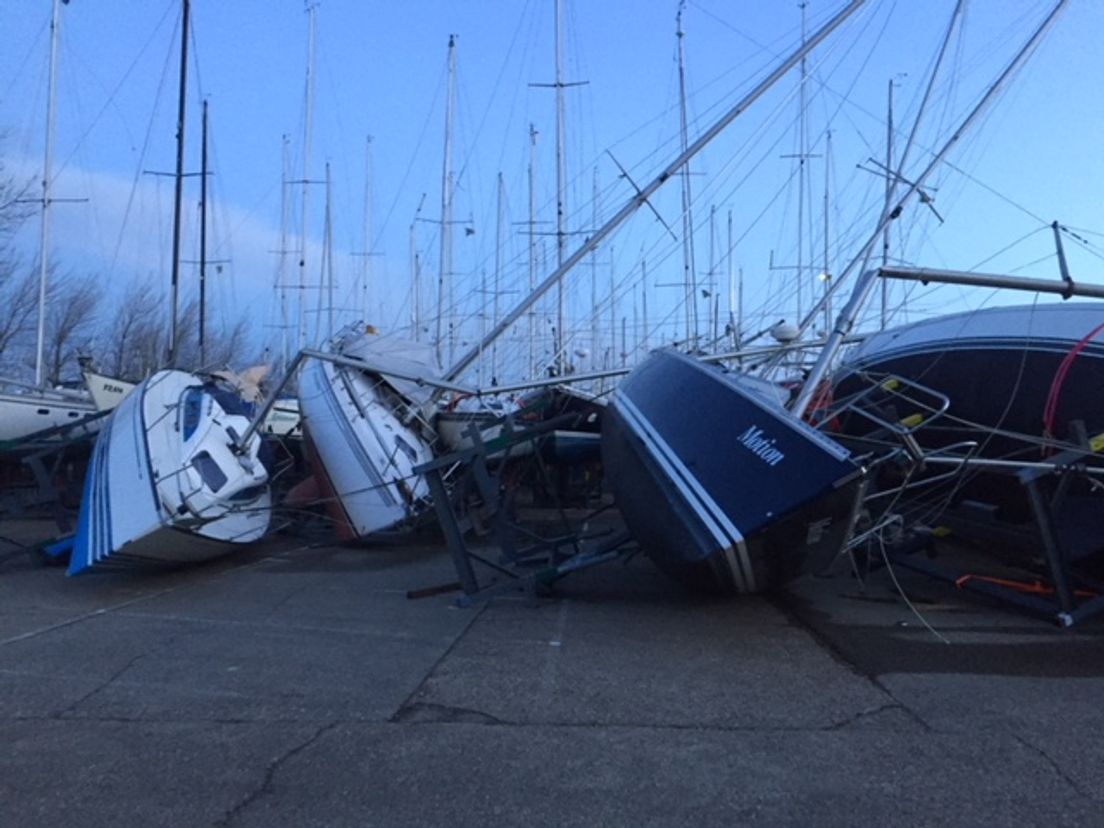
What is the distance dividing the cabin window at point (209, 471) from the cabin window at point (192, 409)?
1.11 ft

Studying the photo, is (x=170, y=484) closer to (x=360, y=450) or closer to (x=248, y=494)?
(x=248, y=494)

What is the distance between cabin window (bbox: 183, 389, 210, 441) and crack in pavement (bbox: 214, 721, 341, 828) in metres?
6.62

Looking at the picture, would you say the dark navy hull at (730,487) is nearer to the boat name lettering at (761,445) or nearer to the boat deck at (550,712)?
the boat name lettering at (761,445)

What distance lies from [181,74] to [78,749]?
18784 mm

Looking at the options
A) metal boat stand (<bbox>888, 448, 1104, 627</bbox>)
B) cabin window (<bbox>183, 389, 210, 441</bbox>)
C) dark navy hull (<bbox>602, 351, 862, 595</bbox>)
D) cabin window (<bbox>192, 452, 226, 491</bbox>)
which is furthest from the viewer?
cabin window (<bbox>183, 389, 210, 441</bbox>)

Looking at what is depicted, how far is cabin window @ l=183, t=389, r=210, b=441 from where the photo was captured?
35.9ft

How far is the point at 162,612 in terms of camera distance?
8.20m

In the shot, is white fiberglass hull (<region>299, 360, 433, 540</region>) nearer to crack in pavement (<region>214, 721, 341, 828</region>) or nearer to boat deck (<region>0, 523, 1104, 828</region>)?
boat deck (<region>0, 523, 1104, 828</region>)

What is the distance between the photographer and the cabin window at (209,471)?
10.4m

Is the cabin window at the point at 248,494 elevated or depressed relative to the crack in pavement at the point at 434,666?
elevated

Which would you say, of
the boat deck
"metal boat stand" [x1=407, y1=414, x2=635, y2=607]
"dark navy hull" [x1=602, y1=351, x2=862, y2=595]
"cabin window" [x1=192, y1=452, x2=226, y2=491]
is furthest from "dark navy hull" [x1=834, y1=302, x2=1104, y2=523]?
"cabin window" [x1=192, y1=452, x2=226, y2=491]

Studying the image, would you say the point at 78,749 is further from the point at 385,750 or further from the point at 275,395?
the point at 275,395

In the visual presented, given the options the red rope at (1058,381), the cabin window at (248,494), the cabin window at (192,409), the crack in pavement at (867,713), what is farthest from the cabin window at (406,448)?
the crack in pavement at (867,713)

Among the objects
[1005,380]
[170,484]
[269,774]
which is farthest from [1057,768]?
[170,484]
